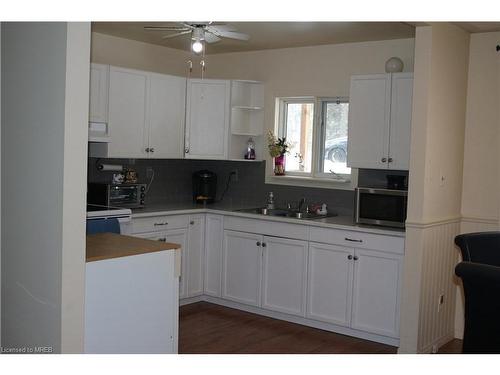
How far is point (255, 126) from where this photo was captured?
6070 millimetres

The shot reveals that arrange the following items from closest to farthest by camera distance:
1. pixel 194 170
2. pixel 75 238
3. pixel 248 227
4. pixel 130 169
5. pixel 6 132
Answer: pixel 75 238, pixel 6 132, pixel 248 227, pixel 130 169, pixel 194 170

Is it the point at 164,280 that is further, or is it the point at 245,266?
the point at 245,266

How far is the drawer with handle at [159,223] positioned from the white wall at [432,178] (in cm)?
203

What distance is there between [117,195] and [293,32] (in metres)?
2.00

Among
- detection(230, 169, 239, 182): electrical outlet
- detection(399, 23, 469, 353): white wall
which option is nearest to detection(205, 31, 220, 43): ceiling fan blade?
detection(399, 23, 469, 353): white wall

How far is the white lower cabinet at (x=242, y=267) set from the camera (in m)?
5.38

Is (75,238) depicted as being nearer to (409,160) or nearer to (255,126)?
(409,160)

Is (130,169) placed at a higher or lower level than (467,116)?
lower

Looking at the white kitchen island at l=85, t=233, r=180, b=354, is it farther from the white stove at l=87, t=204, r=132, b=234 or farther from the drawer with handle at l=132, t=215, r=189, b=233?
the drawer with handle at l=132, t=215, r=189, b=233

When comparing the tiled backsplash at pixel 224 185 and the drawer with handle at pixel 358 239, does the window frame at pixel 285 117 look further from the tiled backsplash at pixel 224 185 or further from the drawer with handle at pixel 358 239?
the drawer with handle at pixel 358 239

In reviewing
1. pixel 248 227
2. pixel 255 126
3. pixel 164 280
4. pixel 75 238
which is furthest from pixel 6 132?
pixel 255 126

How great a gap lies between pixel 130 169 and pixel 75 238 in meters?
3.13

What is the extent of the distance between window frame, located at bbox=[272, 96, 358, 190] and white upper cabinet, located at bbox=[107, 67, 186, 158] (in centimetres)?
92
